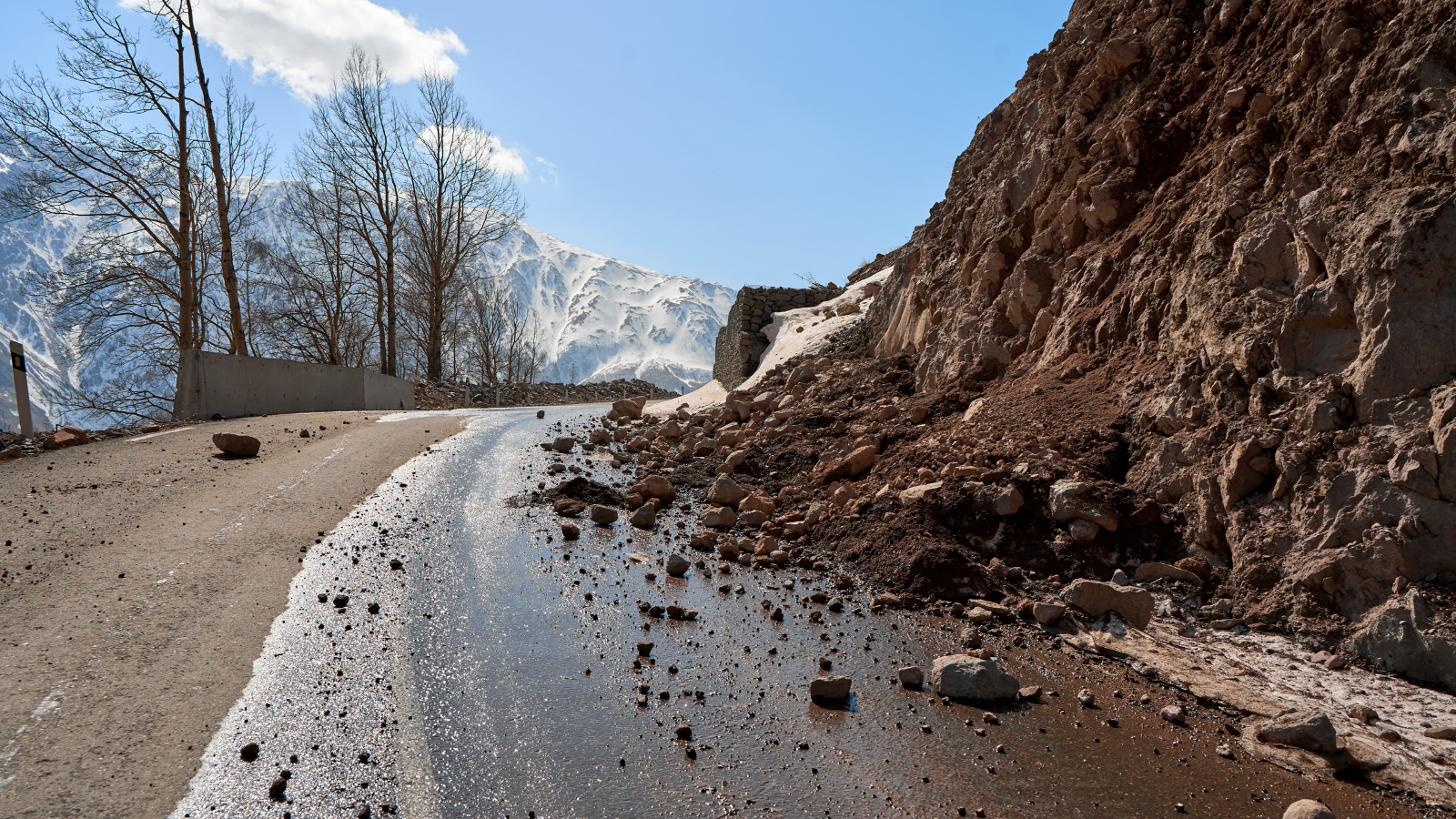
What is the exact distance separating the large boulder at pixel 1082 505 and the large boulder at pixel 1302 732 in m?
2.00

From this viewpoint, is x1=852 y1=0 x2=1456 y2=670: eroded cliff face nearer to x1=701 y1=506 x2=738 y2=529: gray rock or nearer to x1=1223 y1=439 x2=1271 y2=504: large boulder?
x1=1223 y1=439 x2=1271 y2=504: large boulder

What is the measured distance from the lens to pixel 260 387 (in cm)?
1302

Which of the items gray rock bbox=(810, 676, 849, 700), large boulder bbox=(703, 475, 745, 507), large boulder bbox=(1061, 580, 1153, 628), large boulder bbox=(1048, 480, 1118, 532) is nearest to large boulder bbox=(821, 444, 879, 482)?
large boulder bbox=(703, 475, 745, 507)

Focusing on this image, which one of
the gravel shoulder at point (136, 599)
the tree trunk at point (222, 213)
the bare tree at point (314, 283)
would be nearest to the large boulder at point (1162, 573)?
the gravel shoulder at point (136, 599)

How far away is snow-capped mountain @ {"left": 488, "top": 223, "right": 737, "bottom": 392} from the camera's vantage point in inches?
6462

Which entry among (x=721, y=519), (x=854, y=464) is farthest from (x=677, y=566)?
(x=854, y=464)

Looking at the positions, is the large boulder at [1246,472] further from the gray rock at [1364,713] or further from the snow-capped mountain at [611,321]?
the snow-capped mountain at [611,321]

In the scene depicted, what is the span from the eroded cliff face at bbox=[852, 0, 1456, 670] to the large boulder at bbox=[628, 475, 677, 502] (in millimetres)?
2683

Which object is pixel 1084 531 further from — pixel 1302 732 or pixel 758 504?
pixel 758 504

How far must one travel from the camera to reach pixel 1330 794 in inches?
109

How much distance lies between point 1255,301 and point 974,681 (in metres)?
3.63

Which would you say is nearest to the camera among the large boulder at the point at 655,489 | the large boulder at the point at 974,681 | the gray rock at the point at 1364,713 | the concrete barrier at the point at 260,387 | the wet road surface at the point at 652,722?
the wet road surface at the point at 652,722

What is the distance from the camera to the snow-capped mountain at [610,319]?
164m

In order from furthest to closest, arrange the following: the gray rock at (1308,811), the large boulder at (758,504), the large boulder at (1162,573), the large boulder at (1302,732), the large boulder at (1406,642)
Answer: the large boulder at (758,504)
the large boulder at (1162,573)
the large boulder at (1406,642)
the large boulder at (1302,732)
the gray rock at (1308,811)
